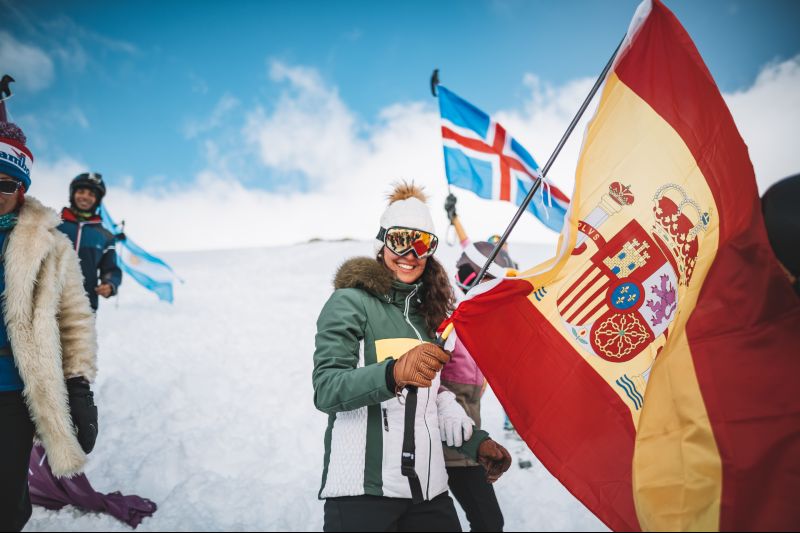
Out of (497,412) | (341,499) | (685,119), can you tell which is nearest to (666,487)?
(341,499)

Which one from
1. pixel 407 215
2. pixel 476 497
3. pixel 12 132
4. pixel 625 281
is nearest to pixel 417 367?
pixel 407 215

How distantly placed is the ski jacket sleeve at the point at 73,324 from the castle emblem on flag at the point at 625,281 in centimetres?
283

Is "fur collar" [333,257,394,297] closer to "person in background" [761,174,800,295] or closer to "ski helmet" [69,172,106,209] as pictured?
"person in background" [761,174,800,295]

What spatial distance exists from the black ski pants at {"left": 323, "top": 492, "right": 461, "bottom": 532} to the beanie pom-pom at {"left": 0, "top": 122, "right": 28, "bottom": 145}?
2.63 m

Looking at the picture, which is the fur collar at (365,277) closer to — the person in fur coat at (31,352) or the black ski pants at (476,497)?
the black ski pants at (476,497)

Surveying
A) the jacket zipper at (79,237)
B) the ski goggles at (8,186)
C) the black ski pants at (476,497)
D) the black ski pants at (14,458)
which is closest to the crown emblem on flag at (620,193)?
the black ski pants at (476,497)

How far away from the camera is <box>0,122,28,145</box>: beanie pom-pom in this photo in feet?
7.20

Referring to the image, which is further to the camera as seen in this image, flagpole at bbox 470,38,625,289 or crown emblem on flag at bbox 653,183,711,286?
flagpole at bbox 470,38,625,289

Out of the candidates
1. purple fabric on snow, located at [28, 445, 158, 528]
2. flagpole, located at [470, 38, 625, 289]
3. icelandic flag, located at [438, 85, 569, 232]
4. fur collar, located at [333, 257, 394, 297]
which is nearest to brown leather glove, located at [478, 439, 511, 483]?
flagpole, located at [470, 38, 625, 289]

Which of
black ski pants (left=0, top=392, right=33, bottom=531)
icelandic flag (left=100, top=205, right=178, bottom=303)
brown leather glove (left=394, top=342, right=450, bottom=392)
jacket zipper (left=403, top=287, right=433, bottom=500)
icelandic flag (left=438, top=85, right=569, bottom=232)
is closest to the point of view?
brown leather glove (left=394, top=342, right=450, bottom=392)

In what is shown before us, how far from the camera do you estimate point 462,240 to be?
179 inches

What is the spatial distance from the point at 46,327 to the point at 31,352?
147 millimetres

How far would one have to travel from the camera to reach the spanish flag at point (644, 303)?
148 cm

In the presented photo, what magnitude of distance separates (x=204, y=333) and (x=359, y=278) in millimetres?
7895
